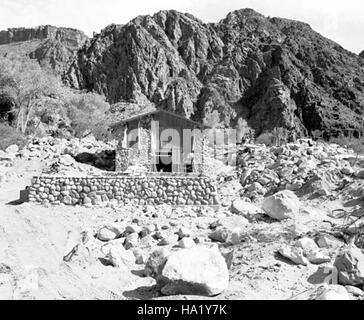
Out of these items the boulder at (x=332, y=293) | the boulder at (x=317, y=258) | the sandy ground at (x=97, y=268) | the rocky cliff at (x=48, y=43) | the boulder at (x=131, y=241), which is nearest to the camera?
the boulder at (x=332, y=293)

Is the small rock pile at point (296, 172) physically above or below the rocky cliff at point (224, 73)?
below

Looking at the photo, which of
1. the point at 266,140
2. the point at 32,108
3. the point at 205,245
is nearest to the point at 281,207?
the point at 205,245

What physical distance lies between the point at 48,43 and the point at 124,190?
5281 inches

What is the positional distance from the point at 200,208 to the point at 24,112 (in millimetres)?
27592

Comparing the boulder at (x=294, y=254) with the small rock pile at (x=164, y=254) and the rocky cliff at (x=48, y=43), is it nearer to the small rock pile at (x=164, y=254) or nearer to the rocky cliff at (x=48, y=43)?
the small rock pile at (x=164, y=254)

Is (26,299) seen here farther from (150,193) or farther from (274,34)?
(274,34)

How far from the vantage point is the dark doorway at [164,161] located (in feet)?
72.7

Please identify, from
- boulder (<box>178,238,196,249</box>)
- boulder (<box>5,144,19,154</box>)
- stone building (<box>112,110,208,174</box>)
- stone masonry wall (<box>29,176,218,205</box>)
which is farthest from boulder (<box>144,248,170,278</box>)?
boulder (<box>5,144,19,154</box>)

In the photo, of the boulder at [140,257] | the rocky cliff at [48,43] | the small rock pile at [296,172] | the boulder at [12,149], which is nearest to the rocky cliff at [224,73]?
the rocky cliff at [48,43]

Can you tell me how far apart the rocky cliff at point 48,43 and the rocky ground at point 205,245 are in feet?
347

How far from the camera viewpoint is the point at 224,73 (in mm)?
113750

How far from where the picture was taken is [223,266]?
6.10 m

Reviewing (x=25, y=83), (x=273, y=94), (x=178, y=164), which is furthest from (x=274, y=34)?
(x=178, y=164)

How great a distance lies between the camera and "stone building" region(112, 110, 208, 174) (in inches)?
834
